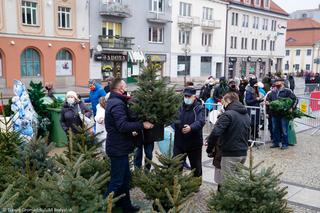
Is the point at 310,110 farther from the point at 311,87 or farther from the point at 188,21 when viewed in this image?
the point at 188,21

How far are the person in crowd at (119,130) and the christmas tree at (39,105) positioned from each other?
5.10m

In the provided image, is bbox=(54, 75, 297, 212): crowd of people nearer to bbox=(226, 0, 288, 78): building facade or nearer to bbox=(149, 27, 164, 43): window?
bbox=(149, 27, 164, 43): window

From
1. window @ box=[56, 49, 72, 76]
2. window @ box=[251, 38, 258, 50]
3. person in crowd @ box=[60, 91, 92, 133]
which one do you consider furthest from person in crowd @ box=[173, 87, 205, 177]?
window @ box=[251, 38, 258, 50]

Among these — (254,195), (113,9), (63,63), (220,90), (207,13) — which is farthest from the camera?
(207,13)

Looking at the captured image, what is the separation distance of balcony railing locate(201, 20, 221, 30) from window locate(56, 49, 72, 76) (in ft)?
59.6

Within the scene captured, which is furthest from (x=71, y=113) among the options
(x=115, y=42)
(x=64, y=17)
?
(x=115, y=42)

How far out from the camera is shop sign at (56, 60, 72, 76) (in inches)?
1233

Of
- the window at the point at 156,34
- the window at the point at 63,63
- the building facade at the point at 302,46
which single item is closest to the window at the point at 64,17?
the window at the point at 63,63

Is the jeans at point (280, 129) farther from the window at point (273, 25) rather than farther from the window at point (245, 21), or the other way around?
the window at point (273, 25)

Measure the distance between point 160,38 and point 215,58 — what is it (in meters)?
10.0

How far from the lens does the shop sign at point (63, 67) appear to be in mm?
31316

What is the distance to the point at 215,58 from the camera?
4622cm

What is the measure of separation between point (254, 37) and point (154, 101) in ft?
166

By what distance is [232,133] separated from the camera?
555 centimetres
